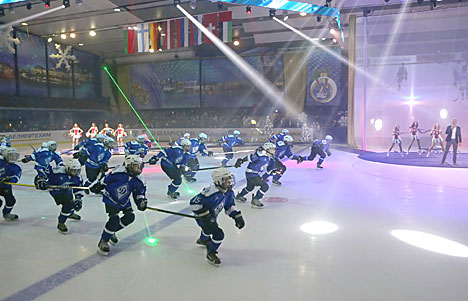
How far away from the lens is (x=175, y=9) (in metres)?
13.3

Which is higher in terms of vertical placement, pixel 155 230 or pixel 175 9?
pixel 175 9

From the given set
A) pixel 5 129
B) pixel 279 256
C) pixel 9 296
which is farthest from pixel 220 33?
pixel 5 129

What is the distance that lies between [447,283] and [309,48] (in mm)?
18303

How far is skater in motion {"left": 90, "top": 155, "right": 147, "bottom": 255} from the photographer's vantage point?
141 inches

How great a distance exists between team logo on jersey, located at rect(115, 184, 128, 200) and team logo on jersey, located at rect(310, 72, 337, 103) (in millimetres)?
17342

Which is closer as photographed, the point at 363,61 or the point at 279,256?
the point at 279,256

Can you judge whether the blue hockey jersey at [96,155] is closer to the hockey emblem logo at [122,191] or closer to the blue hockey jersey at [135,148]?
the blue hockey jersey at [135,148]

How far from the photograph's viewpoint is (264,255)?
3.51 m

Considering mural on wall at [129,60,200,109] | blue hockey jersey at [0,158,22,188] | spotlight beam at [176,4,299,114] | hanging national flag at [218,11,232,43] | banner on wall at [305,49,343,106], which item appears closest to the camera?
blue hockey jersey at [0,158,22,188]

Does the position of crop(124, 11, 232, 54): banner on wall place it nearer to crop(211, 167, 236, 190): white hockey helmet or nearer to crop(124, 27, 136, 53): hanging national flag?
crop(124, 27, 136, 53): hanging national flag

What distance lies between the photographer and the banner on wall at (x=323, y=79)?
61.7 feet

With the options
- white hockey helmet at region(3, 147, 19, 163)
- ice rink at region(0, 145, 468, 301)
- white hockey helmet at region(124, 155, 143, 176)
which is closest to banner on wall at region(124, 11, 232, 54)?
ice rink at region(0, 145, 468, 301)

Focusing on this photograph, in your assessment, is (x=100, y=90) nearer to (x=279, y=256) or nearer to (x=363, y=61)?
(x=363, y=61)

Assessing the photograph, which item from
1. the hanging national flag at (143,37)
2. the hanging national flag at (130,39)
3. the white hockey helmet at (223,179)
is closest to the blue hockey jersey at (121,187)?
the white hockey helmet at (223,179)
